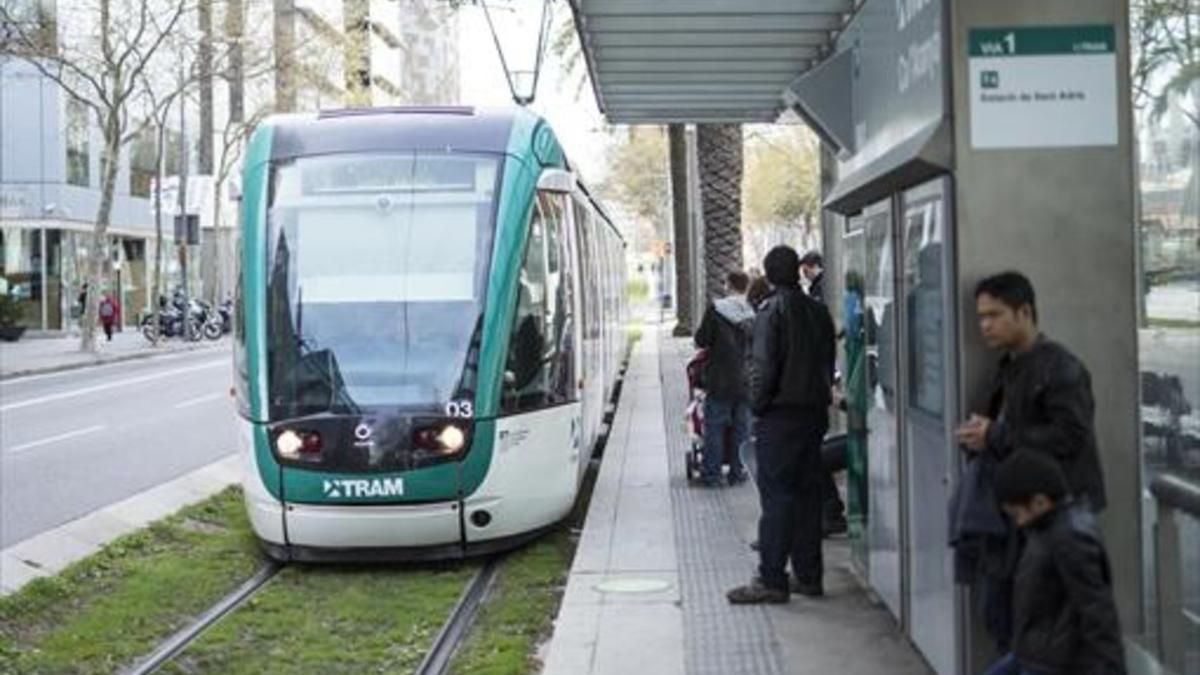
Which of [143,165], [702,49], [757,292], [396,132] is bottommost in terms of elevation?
[757,292]

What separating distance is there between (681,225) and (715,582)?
24118 millimetres

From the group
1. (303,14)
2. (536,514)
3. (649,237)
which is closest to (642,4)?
(536,514)

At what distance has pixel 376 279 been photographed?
10.1m

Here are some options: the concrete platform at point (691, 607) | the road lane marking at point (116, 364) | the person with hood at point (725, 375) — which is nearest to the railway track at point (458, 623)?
the concrete platform at point (691, 607)

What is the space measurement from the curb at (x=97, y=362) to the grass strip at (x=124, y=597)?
21201mm

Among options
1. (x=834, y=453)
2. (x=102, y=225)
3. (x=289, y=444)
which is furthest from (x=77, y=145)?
(x=834, y=453)

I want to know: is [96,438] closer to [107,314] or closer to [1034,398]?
[1034,398]

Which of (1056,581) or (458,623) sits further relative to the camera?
(458,623)

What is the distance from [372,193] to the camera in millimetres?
10336

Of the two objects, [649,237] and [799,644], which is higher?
[649,237]

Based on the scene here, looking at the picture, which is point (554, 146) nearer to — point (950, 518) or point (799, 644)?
point (799, 644)

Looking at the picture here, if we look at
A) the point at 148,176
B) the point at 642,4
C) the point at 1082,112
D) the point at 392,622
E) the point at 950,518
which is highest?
the point at 148,176

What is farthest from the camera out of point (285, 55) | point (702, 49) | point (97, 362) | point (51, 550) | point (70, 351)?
point (285, 55)

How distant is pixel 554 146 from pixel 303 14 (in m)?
34.4
